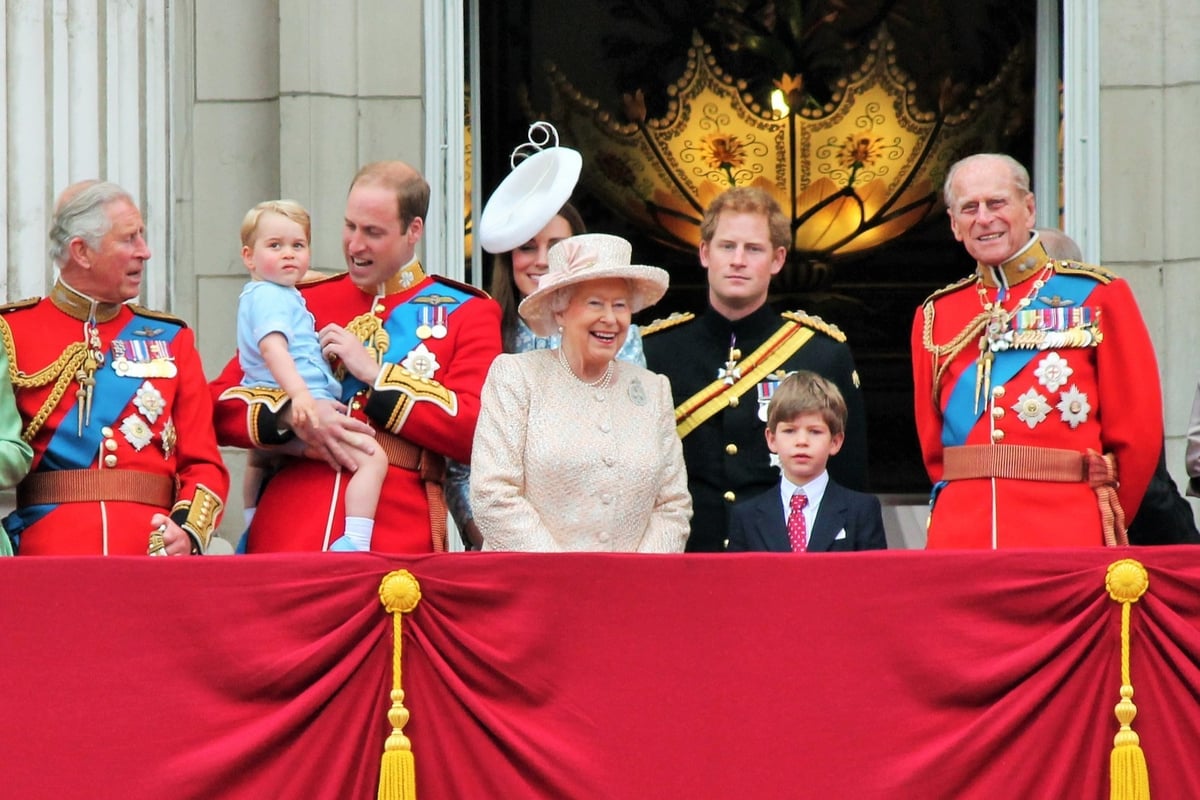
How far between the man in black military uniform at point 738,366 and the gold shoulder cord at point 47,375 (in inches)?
63.6

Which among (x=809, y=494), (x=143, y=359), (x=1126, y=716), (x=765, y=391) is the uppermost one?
(x=143, y=359)

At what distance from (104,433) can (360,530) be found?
72 centimetres

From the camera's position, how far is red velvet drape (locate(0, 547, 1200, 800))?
5.61m

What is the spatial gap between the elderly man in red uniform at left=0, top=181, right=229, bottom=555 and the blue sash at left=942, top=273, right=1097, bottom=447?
1.94 meters

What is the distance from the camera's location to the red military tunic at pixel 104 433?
6402 millimetres

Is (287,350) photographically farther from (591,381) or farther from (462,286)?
(591,381)

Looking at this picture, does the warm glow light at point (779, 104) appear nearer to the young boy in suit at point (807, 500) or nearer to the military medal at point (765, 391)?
the military medal at point (765, 391)

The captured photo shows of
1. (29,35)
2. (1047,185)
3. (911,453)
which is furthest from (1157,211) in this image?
(29,35)

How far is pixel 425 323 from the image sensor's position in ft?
22.0

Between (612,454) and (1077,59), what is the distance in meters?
3.55

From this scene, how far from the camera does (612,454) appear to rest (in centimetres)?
618

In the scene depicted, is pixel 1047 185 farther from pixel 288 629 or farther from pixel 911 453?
pixel 288 629

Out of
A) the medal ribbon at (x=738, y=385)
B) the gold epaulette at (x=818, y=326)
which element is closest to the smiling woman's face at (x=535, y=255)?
the medal ribbon at (x=738, y=385)

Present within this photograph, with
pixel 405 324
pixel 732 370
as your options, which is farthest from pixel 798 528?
pixel 405 324
